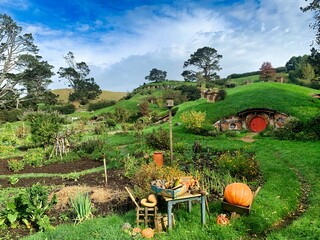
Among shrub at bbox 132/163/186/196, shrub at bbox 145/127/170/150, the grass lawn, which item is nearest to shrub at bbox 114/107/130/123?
shrub at bbox 145/127/170/150

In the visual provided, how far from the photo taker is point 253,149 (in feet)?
56.4

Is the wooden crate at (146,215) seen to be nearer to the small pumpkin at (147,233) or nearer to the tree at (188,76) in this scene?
the small pumpkin at (147,233)

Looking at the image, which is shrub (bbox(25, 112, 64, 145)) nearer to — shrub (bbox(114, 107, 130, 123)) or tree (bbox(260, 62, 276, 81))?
shrub (bbox(114, 107, 130, 123))

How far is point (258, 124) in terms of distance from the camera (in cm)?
2662

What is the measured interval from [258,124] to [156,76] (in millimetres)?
60183

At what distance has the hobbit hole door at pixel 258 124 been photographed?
86.8ft

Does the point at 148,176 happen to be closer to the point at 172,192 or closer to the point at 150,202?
the point at 150,202

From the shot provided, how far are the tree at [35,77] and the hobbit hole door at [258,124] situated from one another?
36.2 m

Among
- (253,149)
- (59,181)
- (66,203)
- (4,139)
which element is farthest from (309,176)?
(4,139)

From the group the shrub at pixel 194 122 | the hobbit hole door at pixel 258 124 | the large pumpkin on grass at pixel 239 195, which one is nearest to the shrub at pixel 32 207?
the large pumpkin on grass at pixel 239 195

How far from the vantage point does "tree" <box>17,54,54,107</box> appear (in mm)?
45156

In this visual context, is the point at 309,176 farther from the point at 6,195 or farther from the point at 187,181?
the point at 6,195

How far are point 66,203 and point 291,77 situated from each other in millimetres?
59908

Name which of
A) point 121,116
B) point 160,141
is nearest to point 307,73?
point 121,116
